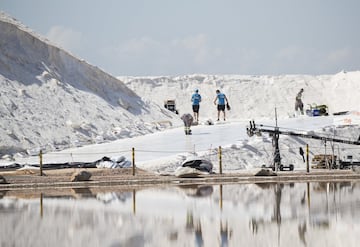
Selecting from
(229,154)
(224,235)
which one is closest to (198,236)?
(224,235)

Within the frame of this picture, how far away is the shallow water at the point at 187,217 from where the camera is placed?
1027 centimetres

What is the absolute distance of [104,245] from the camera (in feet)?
32.5

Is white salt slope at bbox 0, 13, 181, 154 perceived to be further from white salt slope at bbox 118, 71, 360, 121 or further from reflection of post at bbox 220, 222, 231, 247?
white salt slope at bbox 118, 71, 360, 121

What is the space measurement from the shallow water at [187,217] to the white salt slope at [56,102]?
12958mm

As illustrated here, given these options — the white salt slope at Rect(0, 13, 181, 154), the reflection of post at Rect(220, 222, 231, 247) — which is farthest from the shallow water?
the white salt slope at Rect(0, 13, 181, 154)

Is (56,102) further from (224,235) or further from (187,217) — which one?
(224,235)

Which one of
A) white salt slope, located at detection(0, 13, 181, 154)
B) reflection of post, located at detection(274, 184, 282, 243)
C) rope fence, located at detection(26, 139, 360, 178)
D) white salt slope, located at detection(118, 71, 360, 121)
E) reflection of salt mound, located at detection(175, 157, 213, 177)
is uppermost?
white salt slope, located at detection(118, 71, 360, 121)

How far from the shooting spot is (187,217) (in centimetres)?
1282

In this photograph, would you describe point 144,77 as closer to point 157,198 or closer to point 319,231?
point 157,198

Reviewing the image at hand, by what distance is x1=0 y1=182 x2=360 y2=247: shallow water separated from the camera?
33.7ft

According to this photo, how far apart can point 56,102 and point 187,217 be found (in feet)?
77.2

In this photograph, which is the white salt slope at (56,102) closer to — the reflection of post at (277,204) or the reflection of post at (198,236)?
the reflection of post at (277,204)

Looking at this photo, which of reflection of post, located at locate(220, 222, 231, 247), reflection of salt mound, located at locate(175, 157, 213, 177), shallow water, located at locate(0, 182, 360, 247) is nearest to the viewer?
reflection of post, located at locate(220, 222, 231, 247)

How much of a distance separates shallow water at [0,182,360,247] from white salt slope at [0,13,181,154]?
12958mm
